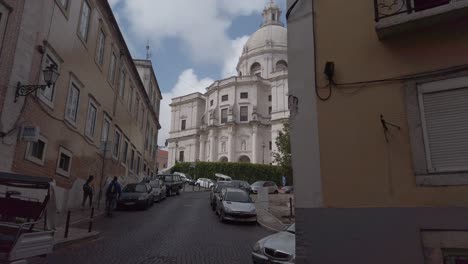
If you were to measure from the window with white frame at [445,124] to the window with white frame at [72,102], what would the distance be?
1447 cm

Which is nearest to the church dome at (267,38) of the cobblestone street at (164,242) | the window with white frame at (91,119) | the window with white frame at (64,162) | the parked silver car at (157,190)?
the parked silver car at (157,190)

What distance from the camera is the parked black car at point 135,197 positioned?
63.6 ft

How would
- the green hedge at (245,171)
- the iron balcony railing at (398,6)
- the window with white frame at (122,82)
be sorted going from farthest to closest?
the green hedge at (245,171)
the window with white frame at (122,82)
the iron balcony railing at (398,6)

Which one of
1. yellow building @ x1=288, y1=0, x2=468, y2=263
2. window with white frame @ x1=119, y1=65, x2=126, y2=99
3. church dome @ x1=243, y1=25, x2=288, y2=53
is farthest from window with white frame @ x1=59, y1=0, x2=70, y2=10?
church dome @ x1=243, y1=25, x2=288, y2=53

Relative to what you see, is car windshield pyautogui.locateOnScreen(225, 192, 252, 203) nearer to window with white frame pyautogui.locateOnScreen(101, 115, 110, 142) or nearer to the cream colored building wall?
window with white frame pyautogui.locateOnScreen(101, 115, 110, 142)

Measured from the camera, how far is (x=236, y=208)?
1677cm

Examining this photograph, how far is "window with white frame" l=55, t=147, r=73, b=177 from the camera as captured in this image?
1535 centimetres

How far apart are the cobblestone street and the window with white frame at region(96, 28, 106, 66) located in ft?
28.7

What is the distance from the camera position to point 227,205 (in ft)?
56.0

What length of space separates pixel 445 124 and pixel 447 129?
80mm

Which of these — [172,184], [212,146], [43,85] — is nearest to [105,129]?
[172,184]

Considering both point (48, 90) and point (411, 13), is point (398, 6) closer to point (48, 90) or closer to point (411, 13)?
point (411, 13)

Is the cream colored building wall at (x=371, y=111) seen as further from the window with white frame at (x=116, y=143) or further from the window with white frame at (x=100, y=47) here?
the window with white frame at (x=116, y=143)

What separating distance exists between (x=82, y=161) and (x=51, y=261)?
11.0 metres
